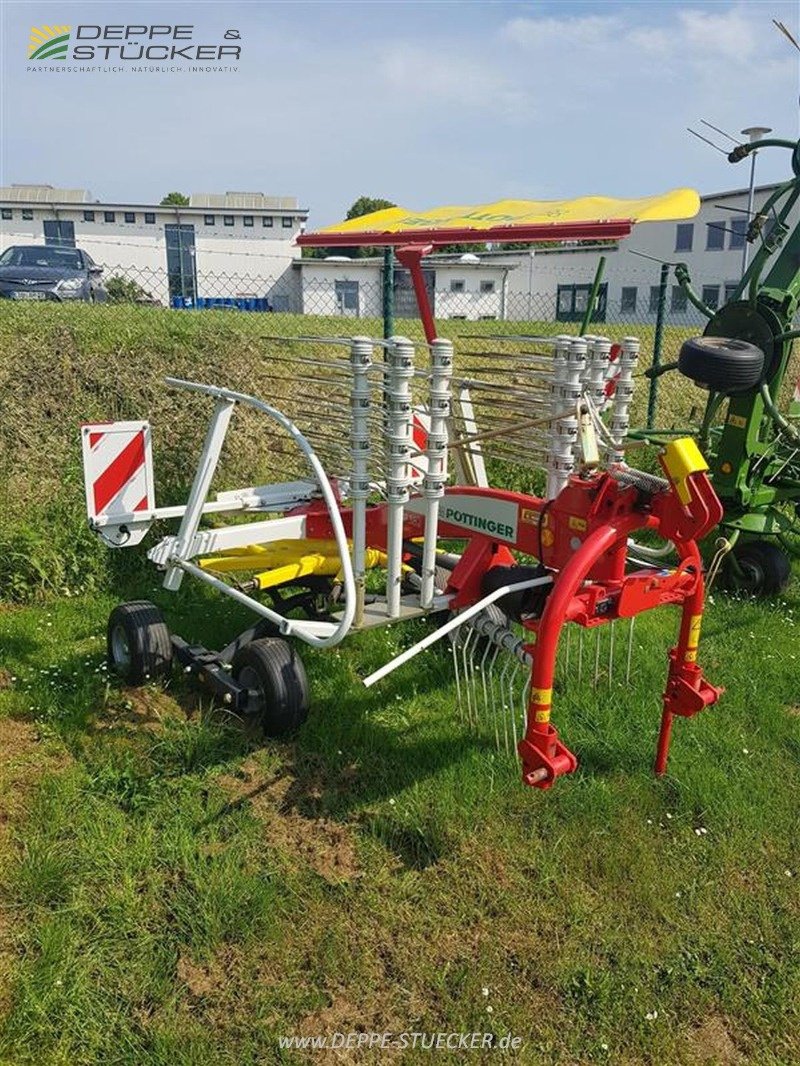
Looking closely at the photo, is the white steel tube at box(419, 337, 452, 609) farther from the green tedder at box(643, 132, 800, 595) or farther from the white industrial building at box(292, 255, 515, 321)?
the white industrial building at box(292, 255, 515, 321)

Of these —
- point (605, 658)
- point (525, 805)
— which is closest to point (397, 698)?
point (525, 805)

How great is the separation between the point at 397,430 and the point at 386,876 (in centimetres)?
159

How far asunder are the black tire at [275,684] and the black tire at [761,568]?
Answer: 3.40 metres

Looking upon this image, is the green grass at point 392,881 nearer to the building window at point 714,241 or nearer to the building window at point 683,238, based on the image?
the building window at point 714,241

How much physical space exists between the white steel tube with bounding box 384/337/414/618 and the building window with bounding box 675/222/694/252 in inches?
1335

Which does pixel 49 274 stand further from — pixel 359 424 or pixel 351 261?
pixel 359 424

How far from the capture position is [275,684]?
3.40 metres

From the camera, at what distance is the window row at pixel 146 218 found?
3984 cm

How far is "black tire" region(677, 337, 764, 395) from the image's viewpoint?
2.89m

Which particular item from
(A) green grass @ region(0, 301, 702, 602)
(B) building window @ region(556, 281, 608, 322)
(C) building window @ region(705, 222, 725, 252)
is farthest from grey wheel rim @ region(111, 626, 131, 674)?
(C) building window @ region(705, 222, 725, 252)

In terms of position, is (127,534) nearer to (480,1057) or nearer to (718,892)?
(480,1057)

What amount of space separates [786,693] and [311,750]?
2.43 m

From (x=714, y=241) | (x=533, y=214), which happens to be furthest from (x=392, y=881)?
(x=714, y=241)

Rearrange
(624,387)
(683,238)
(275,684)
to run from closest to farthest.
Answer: (275,684) < (624,387) < (683,238)
